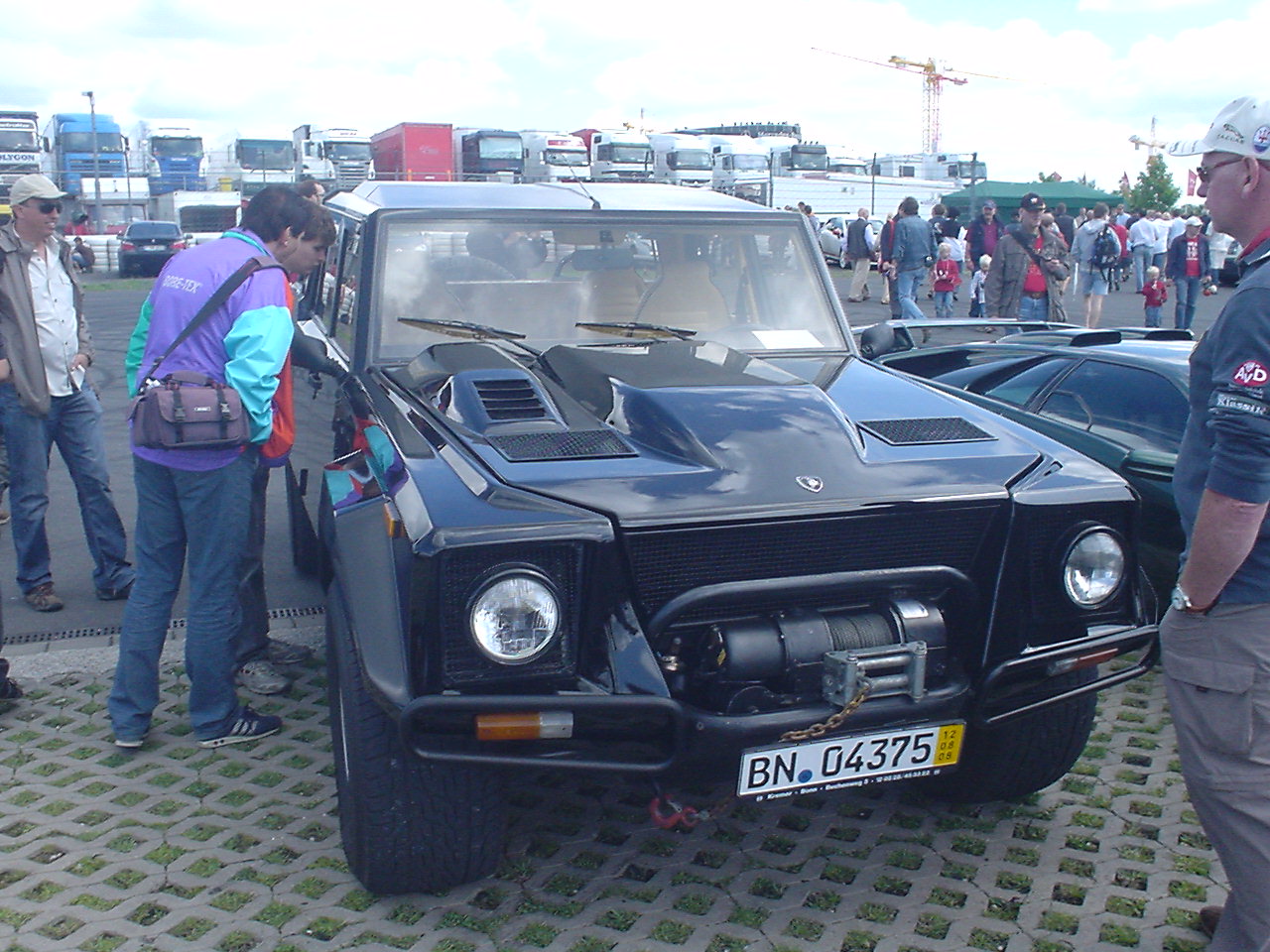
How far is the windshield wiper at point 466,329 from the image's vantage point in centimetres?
416

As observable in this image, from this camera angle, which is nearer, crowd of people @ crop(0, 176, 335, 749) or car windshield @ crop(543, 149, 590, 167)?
crowd of people @ crop(0, 176, 335, 749)

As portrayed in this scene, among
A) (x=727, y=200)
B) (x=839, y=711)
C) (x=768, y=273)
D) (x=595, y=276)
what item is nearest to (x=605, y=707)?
(x=839, y=711)

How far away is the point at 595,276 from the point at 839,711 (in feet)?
7.19

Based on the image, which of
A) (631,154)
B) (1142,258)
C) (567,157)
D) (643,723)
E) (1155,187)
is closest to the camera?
(643,723)

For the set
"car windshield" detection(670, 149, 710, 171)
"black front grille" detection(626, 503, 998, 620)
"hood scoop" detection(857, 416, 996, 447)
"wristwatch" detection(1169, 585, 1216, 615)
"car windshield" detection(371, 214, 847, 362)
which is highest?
"car windshield" detection(670, 149, 710, 171)

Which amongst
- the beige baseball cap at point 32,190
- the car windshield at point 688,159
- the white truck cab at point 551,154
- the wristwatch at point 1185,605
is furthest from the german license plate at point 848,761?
the car windshield at point 688,159

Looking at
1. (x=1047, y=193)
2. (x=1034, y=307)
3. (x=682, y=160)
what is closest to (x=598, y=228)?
(x=1034, y=307)

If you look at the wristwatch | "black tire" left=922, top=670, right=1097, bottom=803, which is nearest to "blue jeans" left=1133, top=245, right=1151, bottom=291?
"black tire" left=922, top=670, right=1097, bottom=803

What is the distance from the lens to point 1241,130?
2396 millimetres

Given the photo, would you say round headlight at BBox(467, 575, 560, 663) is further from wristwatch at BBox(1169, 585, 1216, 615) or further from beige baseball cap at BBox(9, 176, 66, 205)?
beige baseball cap at BBox(9, 176, 66, 205)

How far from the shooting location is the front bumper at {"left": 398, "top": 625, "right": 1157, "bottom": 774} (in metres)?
2.63

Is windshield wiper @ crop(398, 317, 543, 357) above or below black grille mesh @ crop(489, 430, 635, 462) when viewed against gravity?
above

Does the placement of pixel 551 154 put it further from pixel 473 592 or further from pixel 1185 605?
pixel 1185 605

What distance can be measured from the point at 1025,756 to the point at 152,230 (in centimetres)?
3205
